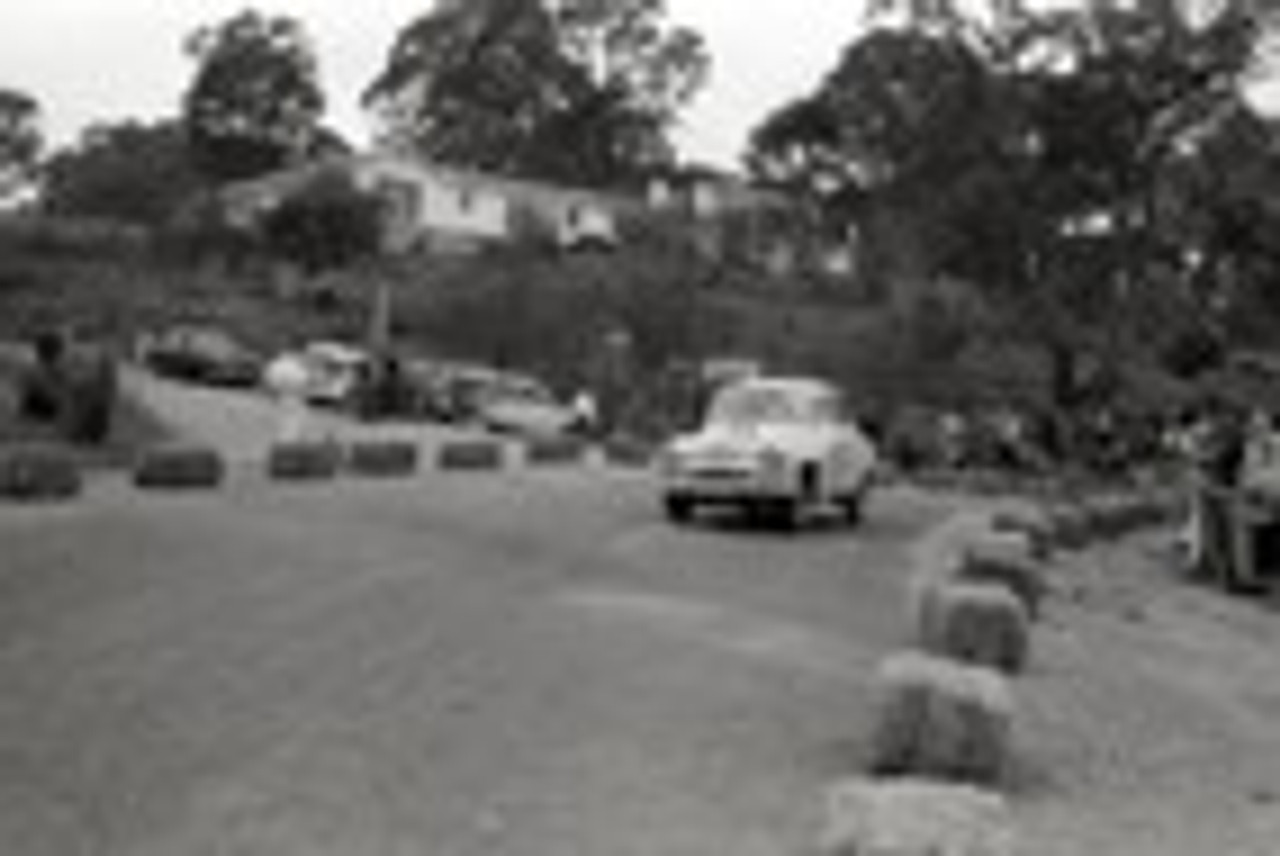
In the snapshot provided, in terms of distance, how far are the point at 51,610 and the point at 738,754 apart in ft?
17.9

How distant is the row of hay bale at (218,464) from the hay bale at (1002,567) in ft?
32.4

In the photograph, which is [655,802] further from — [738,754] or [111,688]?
[111,688]

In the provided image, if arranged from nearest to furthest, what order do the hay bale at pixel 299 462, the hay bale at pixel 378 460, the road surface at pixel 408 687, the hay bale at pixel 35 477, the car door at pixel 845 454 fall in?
the road surface at pixel 408 687 < the hay bale at pixel 35 477 < the car door at pixel 845 454 < the hay bale at pixel 299 462 < the hay bale at pixel 378 460

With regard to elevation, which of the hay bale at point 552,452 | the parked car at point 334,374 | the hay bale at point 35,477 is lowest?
the hay bale at point 35,477

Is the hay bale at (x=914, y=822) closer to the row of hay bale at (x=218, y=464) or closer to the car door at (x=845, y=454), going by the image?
the row of hay bale at (x=218, y=464)

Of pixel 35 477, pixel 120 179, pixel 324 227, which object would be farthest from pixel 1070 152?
pixel 120 179

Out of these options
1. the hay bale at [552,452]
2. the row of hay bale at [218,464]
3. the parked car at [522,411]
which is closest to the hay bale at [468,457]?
the row of hay bale at [218,464]

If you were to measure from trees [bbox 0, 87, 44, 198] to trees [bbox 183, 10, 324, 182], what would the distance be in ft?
26.0

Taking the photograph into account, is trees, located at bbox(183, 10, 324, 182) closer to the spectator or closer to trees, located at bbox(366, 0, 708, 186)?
trees, located at bbox(366, 0, 708, 186)

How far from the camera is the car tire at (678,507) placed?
2716 cm

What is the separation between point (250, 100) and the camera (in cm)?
12262

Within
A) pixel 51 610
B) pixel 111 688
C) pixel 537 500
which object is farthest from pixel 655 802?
pixel 537 500

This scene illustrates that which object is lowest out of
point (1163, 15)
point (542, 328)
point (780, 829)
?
point (780, 829)

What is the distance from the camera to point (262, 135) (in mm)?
123688
